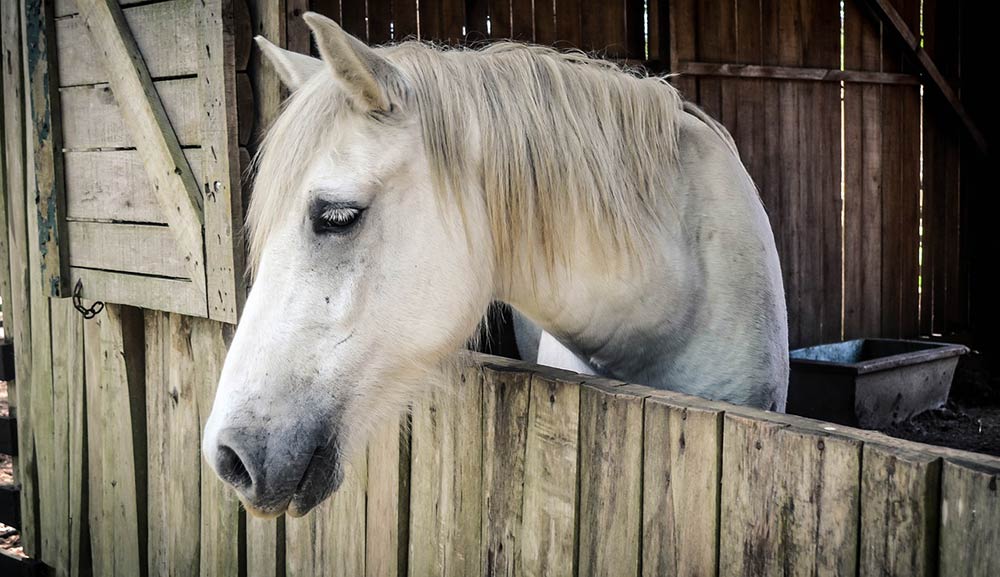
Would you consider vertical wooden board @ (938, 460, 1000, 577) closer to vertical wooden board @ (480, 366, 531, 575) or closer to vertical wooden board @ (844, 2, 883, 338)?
vertical wooden board @ (480, 366, 531, 575)

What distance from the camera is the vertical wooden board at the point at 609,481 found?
5.33ft

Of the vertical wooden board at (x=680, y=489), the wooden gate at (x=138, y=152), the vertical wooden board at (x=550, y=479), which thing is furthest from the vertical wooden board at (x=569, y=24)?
the vertical wooden board at (x=680, y=489)

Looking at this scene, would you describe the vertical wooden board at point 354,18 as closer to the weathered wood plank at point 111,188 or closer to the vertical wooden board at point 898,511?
the weathered wood plank at point 111,188

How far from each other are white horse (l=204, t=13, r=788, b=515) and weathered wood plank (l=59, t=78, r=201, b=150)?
0.53 m

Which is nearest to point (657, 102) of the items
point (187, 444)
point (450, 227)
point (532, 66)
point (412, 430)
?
point (532, 66)


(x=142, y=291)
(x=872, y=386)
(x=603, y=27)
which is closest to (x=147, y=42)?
(x=142, y=291)

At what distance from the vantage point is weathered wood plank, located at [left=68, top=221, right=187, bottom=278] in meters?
2.54

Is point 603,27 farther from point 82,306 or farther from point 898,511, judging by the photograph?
point 898,511

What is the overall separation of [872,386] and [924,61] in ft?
8.61

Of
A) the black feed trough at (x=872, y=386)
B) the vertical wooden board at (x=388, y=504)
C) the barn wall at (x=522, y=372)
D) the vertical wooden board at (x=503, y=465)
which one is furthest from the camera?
the black feed trough at (x=872, y=386)

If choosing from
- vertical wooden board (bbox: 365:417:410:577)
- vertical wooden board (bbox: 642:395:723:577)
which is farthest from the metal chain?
vertical wooden board (bbox: 642:395:723:577)

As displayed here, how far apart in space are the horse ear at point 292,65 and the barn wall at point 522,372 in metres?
0.36

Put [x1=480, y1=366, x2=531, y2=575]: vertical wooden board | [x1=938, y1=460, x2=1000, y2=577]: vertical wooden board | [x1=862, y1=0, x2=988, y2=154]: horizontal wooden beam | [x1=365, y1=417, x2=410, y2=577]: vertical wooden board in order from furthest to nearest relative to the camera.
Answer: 1. [x1=862, y1=0, x2=988, y2=154]: horizontal wooden beam
2. [x1=365, y1=417, x2=410, y2=577]: vertical wooden board
3. [x1=480, y1=366, x2=531, y2=575]: vertical wooden board
4. [x1=938, y1=460, x2=1000, y2=577]: vertical wooden board

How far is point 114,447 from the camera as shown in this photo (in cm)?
305
